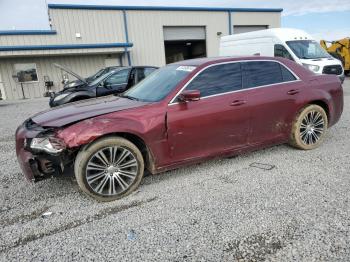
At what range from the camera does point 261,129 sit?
4250mm

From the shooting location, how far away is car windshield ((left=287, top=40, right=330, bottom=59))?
1081cm

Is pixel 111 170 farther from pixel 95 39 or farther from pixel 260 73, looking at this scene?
pixel 95 39

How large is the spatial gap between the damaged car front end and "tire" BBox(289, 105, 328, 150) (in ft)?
11.1

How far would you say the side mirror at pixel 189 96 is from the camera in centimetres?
356

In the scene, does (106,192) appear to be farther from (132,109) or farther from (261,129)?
(261,129)

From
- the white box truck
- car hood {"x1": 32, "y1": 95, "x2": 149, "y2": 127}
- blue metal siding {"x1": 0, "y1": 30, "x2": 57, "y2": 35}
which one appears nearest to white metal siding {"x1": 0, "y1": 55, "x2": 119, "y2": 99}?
blue metal siding {"x1": 0, "y1": 30, "x2": 57, "y2": 35}

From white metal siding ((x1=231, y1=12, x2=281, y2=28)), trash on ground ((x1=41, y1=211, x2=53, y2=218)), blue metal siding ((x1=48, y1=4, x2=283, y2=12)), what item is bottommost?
trash on ground ((x1=41, y1=211, x2=53, y2=218))

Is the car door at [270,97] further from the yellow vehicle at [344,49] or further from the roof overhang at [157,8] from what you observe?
the roof overhang at [157,8]

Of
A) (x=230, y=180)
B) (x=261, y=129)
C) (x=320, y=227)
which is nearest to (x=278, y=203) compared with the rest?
(x=320, y=227)

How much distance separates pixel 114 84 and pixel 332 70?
7821 mm

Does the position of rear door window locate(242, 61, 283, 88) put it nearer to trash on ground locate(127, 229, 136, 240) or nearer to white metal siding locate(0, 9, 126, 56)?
trash on ground locate(127, 229, 136, 240)

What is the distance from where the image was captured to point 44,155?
3.23 m

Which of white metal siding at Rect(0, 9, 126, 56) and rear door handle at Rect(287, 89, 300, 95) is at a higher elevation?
white metal siding at Rect(0, 9, 126, 56)

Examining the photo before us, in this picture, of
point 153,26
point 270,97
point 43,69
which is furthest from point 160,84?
point 153,26
